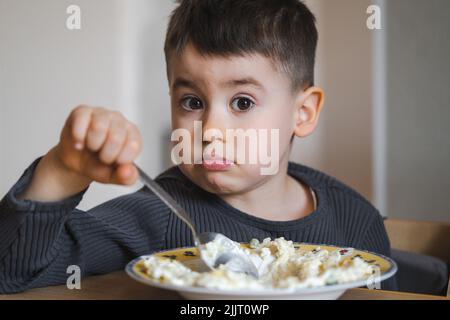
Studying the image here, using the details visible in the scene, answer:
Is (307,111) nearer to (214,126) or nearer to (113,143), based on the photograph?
(214,126)

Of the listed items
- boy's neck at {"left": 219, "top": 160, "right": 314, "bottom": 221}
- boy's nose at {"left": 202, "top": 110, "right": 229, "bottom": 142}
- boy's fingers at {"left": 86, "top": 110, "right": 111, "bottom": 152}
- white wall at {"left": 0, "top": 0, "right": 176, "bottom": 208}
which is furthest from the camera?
white wall at {"left": 0, "top": 0, "right": 176, "bottom": 208}

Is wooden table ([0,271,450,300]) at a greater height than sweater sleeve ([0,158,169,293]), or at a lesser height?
lesser

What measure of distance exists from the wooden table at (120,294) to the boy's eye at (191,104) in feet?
0.97

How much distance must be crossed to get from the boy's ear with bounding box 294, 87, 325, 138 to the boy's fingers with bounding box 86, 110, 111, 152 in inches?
20.0

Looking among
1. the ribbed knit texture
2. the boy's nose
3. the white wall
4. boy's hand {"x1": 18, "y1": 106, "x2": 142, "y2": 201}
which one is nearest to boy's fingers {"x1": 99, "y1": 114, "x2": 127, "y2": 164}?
boy's hand {"x1": 18, "y1": 106, "x2": 142, "y2": 201}

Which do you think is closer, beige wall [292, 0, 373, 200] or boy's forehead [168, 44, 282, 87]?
boy's forehead [168, 44, 282, 87]

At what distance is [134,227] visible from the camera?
2.77 ft

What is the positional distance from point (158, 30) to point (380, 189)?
43.7 inches

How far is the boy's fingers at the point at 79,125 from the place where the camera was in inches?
21.4

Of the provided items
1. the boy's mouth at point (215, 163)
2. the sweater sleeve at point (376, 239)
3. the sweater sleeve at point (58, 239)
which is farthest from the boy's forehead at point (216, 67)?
the sweater sleeve at point (376, 239)

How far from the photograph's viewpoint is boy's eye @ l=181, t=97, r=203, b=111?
86 cm

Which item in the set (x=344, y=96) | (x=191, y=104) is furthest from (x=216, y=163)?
(x=344, y=96)

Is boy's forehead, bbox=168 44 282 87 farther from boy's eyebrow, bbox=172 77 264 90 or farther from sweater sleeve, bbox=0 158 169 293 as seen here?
sweater sleeve, bbox=0 158 169 293

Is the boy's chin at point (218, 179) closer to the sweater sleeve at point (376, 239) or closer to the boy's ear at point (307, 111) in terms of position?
the boy's ear at point (307, 111)
